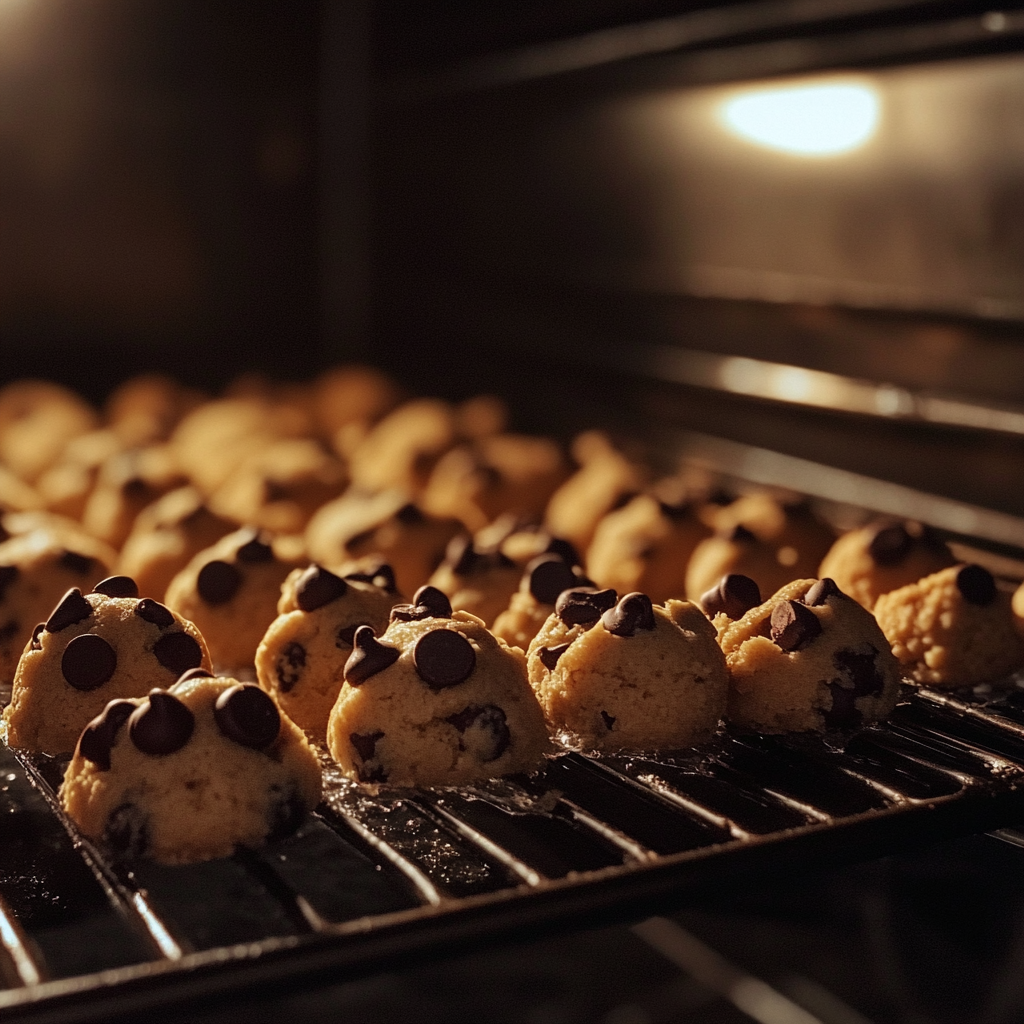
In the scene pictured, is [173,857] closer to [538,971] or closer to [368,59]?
[538,971]

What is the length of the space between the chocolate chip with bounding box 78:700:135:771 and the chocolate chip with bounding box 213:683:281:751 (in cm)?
10

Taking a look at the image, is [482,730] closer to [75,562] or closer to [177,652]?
[177,652]

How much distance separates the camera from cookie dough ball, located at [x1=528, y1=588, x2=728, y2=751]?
5.86 ft

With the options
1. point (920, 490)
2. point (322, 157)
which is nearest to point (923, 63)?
point (920, 490)

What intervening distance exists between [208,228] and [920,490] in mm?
2702

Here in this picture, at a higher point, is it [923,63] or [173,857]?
[923,63]

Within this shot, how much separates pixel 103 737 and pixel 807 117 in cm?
217

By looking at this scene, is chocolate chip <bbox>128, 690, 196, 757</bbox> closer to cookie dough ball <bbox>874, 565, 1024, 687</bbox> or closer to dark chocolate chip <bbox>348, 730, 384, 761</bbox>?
dark chocolate chip <bbox>348, 730, 384, 761</bbox>

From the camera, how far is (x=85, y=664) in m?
1.75

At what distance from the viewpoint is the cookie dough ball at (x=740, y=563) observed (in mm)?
2330

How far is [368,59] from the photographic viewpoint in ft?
15.4

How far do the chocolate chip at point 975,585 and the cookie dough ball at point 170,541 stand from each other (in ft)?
4.15

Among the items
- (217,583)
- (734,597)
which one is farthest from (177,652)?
(734,597)

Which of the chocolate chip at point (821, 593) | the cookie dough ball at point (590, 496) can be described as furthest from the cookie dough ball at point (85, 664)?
the cookie dough ball at point (590, 496)
